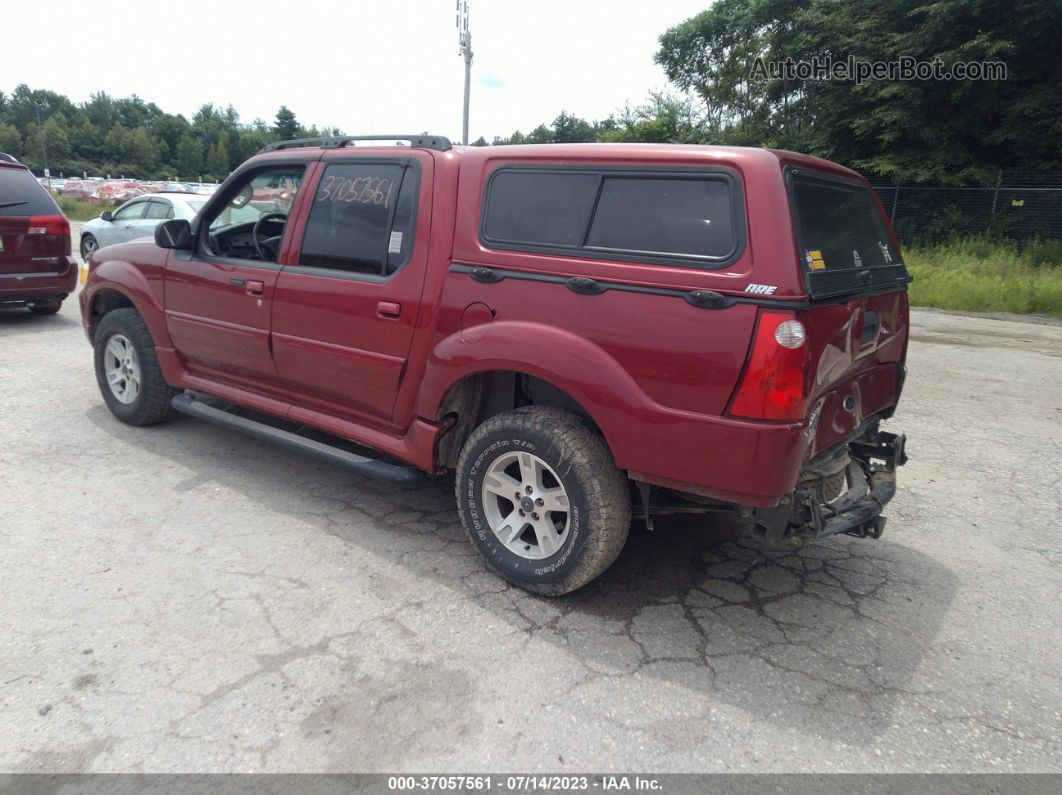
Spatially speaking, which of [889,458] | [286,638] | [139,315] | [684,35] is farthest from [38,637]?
[684,35]

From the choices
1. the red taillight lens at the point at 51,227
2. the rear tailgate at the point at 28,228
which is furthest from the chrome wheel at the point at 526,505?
the rear tailgate at the point at 28,228

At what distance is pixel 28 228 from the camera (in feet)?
26.8

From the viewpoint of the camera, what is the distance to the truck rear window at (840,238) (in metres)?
2.78

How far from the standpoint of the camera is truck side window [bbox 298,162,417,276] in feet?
12.0

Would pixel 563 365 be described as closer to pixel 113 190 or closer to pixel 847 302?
pixel 847 302

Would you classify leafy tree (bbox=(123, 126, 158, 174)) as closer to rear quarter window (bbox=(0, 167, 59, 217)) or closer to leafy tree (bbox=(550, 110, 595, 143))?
leafy tree (bbox=(550, 110, 595, 143))

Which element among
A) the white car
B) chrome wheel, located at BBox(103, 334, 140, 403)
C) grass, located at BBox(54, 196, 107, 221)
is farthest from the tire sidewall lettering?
grass, located at BBox(54, 196, 107, 221)

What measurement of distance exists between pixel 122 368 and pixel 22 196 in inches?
176

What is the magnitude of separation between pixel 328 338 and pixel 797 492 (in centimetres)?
242

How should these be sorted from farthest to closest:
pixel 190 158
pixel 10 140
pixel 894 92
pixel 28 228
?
pixel 190 158, pixel 10 140, pixel 894 92, pixel 28 228

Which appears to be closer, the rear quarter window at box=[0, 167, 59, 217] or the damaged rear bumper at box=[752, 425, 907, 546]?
the damaged rear bumper at box=[752, 425, 907, 546]

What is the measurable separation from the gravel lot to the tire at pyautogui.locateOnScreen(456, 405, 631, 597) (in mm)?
181

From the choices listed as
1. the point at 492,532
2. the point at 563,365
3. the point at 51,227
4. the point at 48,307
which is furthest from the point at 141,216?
the point at 563,365

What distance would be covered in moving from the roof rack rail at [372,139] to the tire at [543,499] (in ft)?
4.61
